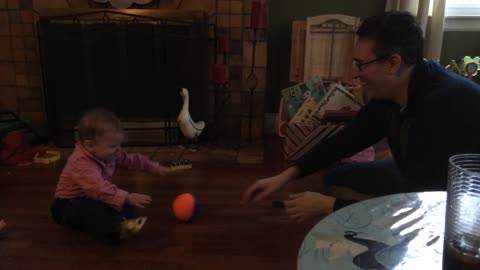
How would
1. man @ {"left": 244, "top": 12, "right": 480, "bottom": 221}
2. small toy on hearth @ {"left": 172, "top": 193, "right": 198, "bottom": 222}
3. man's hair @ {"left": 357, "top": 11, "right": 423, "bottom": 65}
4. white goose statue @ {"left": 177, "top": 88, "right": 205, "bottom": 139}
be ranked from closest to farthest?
man @ {"left": 244, "top": 12, "right": 480, "bottom": 221} → man's hair @ {"left": 357, "top": 11, "right": 423, "bottom": 65} → small toy on hearth @ {"left": 172, "top": 193, "right": 198, "bottom": 222} → white goose statue @ {"left": 177, "top": 88, "right": 205, "bottom": 139}

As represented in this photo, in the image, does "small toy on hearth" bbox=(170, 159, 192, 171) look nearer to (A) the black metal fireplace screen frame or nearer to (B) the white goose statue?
(B) the white goose statue

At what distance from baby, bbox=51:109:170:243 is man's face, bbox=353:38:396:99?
85 cm

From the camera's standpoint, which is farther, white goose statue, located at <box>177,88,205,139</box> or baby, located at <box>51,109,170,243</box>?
white goose statue, located at <box>177,88,205,139</box>

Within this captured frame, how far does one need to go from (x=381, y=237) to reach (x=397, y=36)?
0.72 metres

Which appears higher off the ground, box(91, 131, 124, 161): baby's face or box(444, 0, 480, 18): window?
box(444, 0, 480, 18): window

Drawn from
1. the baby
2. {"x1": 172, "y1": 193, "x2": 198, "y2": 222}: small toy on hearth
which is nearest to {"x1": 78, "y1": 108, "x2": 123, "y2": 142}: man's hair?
the baby

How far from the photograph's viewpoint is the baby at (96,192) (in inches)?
62.4

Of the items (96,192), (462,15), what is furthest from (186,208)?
(462,15)

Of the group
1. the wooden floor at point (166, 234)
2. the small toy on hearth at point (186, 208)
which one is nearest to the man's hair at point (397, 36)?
the wooden floor at point (166, 234)

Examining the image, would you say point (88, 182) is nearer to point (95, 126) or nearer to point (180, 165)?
point (95, 126)

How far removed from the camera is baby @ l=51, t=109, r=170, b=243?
5.20 ft

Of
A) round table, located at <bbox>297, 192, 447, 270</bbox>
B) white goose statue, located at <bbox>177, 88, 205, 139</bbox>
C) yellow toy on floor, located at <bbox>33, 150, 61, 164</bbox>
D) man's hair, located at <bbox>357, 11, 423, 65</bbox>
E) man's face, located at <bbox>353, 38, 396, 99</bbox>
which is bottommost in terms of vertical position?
yellow toy on floor, located at <bbox>33, 150, 61, 164</bbox>

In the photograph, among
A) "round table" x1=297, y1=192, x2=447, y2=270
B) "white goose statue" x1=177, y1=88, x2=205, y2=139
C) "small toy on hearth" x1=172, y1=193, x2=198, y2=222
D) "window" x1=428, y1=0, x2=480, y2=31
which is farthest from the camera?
"window" x1=428, y1=0, x2=480, y2=31

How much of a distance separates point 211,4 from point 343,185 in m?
1.61
